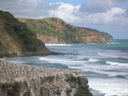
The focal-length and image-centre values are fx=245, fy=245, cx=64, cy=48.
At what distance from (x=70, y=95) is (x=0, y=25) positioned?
5699cm

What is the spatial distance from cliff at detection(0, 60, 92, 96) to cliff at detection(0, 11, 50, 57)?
45135mm

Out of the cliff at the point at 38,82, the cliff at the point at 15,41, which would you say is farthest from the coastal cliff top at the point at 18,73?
the cliff at the point at 15,41

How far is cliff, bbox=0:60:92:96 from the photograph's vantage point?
15945 millimetres

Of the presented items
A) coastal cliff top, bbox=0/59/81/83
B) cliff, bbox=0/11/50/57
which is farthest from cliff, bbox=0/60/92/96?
cliff, bbox=0/11/50/57

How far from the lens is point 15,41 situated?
70.2m

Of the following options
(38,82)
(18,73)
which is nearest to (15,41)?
(18,73)

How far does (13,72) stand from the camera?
17.5 m

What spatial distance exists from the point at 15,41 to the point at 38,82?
54.4m

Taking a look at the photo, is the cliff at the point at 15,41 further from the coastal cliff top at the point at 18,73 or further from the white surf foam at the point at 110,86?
the coastal cliff top at the point at 18,73

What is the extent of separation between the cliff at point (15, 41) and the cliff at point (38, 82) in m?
45.1

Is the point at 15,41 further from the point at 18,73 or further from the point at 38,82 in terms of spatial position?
the point at 38,82

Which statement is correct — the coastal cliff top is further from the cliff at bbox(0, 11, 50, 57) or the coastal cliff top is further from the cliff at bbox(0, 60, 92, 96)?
the cliff at bbox(0, 11, 50, 57)

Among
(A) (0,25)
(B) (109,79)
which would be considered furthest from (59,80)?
(A) (0,25)

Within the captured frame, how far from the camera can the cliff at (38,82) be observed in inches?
628
